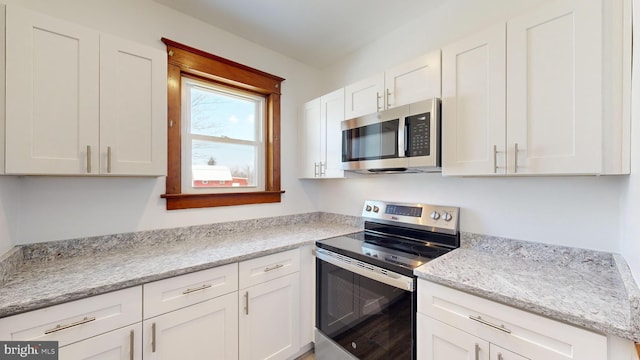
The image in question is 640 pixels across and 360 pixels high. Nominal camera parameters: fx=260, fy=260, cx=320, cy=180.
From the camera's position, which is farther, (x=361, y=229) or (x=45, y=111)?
(x=361, y=229)

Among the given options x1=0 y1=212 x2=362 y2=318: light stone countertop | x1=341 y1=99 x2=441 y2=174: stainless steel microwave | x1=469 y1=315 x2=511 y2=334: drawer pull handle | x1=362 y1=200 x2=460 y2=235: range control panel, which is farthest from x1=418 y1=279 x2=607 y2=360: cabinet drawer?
x1=0 y1=212 x2=362 y2=318: light stone countertop

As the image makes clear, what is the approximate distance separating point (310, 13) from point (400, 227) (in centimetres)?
172

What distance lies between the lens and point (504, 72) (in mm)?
1275

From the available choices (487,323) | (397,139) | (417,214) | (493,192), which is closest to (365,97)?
(397,139)

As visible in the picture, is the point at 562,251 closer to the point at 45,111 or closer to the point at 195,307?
the point at 195,307

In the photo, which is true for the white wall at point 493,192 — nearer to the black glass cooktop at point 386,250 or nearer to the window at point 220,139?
the black glass cooktop at point 386,250

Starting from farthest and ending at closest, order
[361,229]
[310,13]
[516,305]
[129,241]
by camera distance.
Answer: [361,229]
[310,13]
[129,241]
[516,305]

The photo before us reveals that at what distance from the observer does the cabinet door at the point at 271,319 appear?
5.17ft

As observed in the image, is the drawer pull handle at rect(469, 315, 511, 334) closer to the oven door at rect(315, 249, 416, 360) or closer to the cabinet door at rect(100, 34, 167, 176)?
the oven door at rect(315, 249, 416, 360)

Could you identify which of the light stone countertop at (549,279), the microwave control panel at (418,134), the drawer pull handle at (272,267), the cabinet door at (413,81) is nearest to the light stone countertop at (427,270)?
the light stone countertop at (549,279)

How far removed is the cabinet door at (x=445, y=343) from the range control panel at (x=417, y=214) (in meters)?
0.66

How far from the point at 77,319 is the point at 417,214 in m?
1.92

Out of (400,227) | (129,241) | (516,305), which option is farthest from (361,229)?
(129,241)

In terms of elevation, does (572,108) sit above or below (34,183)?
above
